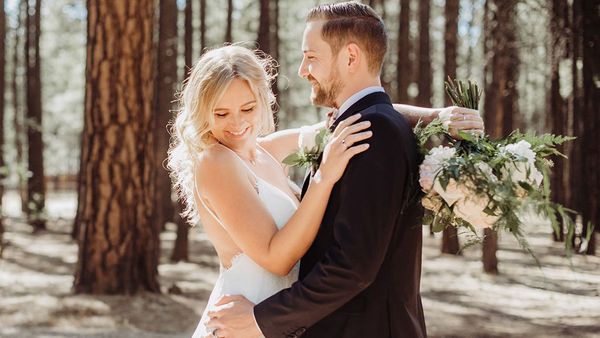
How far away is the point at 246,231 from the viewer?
9.35ft

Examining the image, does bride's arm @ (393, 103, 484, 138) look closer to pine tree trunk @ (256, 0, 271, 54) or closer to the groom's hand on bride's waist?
the groom's hand on bride's waist

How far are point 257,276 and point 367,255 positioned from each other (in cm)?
65

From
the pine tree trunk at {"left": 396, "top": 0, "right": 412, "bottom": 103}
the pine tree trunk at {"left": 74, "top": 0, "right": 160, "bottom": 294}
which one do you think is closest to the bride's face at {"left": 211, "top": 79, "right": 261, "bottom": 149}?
the pine tree trunk at {"left": 74, "top": 0, "right": 160, "bottom": 294}

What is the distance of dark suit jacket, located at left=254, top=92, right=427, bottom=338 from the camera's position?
2479 mm

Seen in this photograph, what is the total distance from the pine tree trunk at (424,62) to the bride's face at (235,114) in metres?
15.5

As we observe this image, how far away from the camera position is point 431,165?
257cm

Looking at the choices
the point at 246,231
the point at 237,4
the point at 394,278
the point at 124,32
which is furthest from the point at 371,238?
→ the point at 237,4

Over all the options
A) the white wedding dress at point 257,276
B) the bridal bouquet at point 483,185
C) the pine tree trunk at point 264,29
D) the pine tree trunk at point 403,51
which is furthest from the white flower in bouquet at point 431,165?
the pine tree trunk at point 403,51

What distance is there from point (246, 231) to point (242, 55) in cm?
78

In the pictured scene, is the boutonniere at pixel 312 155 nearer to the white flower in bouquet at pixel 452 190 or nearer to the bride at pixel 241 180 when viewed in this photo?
the bride at pixel 241 180

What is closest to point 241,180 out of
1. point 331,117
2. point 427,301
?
point 331,117

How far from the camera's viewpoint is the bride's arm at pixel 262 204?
2.62m

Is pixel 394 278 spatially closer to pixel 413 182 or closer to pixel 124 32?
pixel 413 182

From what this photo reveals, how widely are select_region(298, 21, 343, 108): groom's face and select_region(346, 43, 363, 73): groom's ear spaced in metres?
0.05
